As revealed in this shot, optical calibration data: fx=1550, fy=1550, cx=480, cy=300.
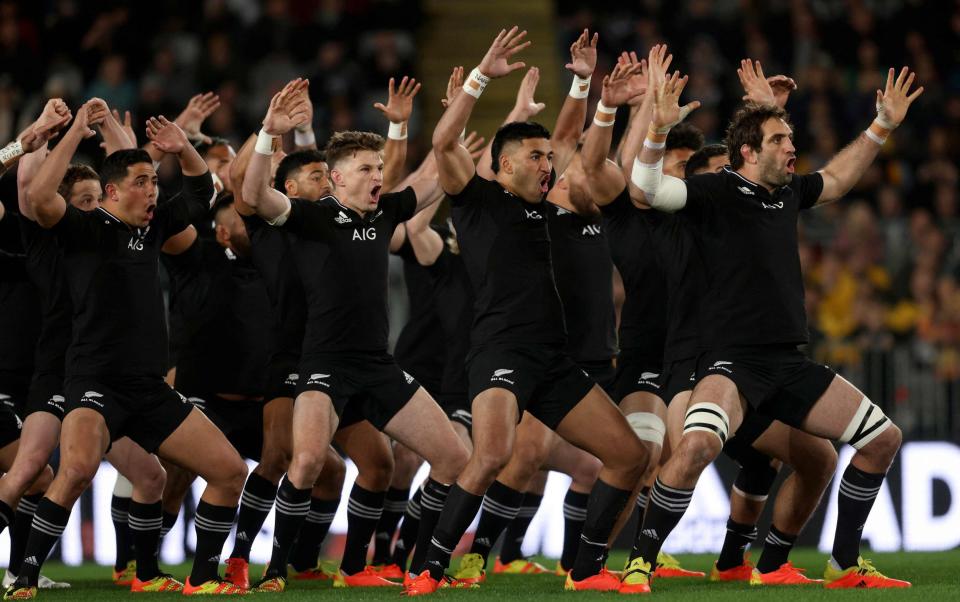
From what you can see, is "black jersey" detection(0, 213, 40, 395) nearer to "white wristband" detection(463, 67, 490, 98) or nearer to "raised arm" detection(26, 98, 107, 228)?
"raised arm" detection(26, 98, 107, 228)

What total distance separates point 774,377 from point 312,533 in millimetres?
3405

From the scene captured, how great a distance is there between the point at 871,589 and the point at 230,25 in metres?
12.2

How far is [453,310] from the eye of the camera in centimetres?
1097

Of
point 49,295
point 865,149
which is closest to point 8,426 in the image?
point 49,295

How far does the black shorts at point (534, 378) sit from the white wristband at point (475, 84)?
145cm

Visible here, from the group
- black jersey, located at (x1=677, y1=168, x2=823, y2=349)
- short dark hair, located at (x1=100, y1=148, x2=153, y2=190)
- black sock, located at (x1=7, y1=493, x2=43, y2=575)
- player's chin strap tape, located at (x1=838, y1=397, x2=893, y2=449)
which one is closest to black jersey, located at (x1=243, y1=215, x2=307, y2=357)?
short dark hair, located at (x1=100, y1=148, x2=153, y2=190)

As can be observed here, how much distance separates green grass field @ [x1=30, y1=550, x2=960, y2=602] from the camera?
324 inches

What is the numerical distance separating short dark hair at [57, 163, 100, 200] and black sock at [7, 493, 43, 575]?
201 cm

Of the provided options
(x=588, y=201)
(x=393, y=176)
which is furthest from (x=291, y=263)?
(x=588, y=201)

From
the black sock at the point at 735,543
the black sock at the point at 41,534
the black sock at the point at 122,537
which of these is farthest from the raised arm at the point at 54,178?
the black sock at the point at 735,543

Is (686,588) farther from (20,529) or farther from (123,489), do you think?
(20,529)

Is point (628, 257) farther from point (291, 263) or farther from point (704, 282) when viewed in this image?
point (291, 263)

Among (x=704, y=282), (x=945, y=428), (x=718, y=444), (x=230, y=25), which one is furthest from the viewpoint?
(x=230, y=25)

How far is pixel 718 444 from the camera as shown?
8.19 m
